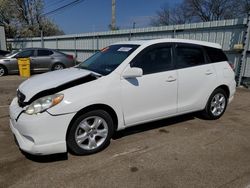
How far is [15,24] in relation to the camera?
35.4m

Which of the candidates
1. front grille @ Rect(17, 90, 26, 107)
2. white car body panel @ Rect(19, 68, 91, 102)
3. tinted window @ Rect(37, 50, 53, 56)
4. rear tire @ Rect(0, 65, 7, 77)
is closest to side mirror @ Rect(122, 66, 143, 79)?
white car body panel @ Rect(19, 68, 91, 102)

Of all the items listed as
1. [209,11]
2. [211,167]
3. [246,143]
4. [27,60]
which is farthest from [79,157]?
[209,11]

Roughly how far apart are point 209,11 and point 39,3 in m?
28.4

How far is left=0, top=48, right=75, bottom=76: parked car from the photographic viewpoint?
11906mm

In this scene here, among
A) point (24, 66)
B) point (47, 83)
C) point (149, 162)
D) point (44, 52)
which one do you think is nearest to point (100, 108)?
point (47, 83)

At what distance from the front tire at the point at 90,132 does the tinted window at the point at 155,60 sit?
1.01m

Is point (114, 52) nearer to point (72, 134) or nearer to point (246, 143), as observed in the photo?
point (72, 134)

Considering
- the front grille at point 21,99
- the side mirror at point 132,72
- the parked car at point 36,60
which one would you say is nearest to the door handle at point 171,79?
the side mirror at point 132,72

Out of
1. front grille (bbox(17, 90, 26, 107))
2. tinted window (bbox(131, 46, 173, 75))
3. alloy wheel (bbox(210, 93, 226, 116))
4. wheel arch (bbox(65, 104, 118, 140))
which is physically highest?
tinted window (bbox(131, 46, 173, 75))

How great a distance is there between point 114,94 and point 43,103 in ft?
3.29

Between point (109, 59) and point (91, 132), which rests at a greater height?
point (109, 59)

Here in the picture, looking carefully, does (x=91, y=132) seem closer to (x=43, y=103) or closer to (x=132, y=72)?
(x=43, y=103)

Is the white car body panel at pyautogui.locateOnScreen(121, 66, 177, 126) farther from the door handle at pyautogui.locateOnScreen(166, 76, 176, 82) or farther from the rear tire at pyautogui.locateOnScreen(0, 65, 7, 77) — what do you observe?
the rear tire at pyautogui.locateOnScreen(0, 65, 7, 77)

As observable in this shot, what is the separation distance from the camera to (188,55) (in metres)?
4.47
